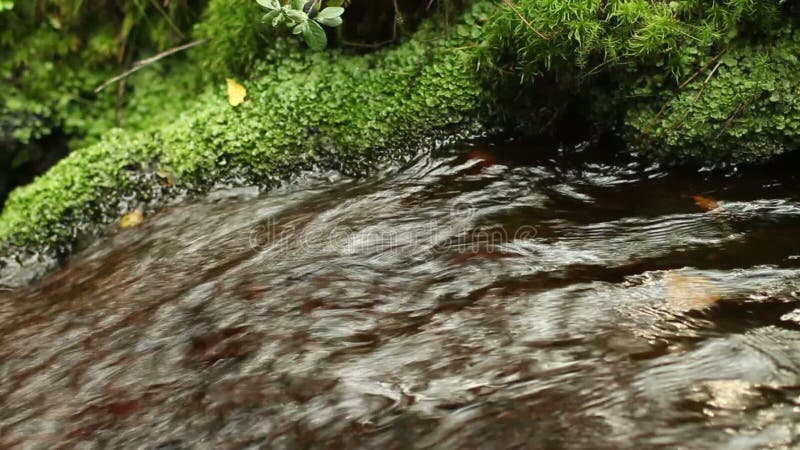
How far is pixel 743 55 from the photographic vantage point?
130 inches

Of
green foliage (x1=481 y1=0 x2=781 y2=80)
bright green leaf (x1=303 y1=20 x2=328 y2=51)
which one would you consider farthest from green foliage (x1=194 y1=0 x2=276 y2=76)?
green foliage (x1=481 y1=0 x2=781 y2=80)

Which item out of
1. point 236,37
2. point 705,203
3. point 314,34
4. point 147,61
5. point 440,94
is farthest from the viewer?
Result: point 147,61

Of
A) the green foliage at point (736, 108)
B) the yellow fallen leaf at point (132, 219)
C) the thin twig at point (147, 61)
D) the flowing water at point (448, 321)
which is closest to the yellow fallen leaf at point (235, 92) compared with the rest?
the thin twig at point (147, 61)

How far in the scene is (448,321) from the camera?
262cm

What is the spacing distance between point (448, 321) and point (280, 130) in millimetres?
2297

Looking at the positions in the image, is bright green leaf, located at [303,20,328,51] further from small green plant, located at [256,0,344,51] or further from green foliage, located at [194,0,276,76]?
green foliage, located at [194,0,276,76]

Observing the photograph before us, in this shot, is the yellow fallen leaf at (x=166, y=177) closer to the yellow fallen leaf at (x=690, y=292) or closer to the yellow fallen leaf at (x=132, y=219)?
the yellow fallen leaf at (x=132, y=219)

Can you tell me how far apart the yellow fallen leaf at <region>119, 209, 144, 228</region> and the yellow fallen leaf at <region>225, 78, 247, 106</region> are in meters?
1.03

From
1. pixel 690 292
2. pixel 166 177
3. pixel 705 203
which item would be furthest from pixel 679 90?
pixel 166 177

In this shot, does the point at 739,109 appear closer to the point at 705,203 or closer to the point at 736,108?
the point at 736,108

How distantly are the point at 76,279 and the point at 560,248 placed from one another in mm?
3019

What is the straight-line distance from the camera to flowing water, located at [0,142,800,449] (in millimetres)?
2070

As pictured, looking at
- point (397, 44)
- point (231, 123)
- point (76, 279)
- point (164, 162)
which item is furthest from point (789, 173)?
point (76, 279)

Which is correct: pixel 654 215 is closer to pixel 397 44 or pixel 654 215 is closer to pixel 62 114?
pixel 397 44
